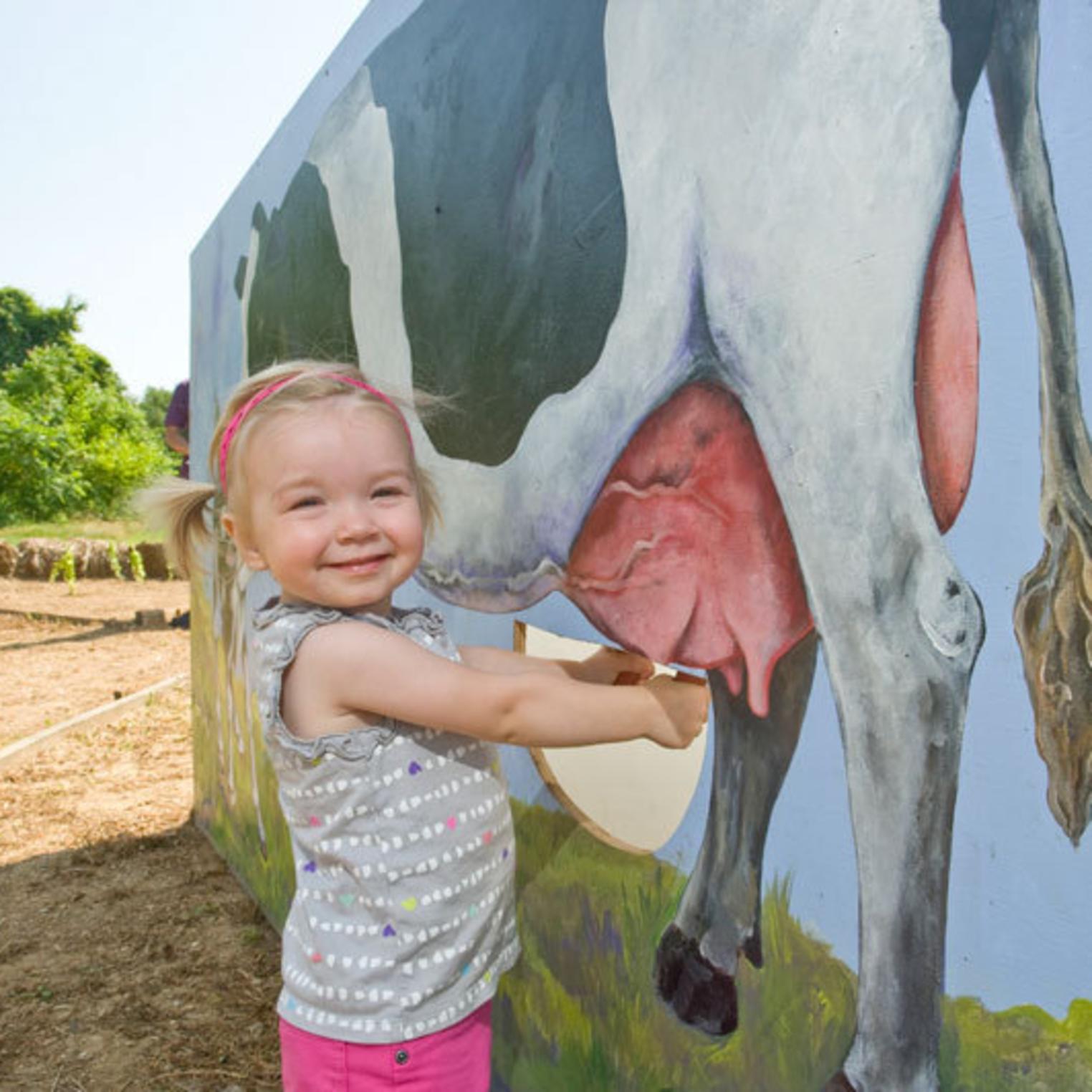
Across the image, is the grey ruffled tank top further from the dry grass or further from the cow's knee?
the dry grass

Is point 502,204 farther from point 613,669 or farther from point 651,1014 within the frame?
point 651,1014

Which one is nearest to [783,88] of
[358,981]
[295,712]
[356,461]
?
[356,461]

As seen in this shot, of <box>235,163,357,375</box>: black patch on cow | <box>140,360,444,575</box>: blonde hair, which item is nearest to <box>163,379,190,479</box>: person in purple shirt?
<box>235,163,357,375</box>: black patch on cow

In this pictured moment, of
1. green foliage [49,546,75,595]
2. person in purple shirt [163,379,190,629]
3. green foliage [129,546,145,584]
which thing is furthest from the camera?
green foliage [129,546,145,584]

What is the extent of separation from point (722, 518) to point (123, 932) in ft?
10.8

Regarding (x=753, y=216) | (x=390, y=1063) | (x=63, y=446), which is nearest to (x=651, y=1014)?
(x=390, y=1063)

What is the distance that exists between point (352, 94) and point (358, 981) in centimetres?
226

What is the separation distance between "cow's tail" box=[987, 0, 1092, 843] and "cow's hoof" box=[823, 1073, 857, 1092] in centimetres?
47

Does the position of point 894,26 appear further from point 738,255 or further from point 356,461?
point 356,461

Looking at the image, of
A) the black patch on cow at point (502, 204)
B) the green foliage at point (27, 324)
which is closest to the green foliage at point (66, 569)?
the black patch on cow at point (502, 204)

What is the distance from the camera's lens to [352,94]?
2953mm

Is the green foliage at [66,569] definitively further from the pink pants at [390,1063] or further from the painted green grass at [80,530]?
the pink pants at [390,1063]

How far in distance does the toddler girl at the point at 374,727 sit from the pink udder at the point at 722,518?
0.15 metres

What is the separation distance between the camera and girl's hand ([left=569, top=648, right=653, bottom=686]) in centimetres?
154
